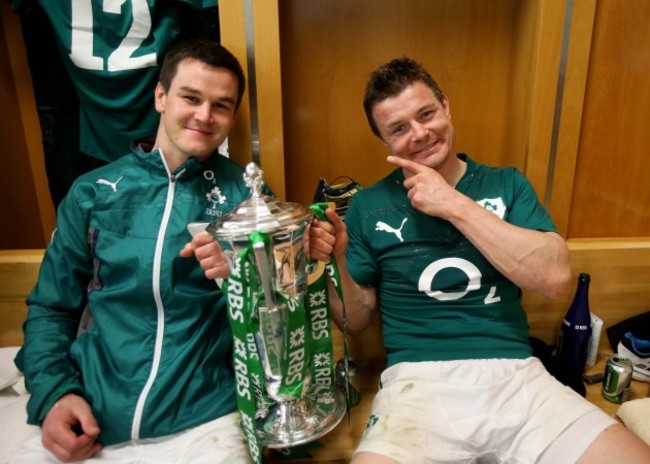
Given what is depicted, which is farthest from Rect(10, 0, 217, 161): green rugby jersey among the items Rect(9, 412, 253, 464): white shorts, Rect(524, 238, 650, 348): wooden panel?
Rect(524, 238, 650, 348): wooden panel

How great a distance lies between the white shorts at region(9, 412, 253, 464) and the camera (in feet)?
2.95

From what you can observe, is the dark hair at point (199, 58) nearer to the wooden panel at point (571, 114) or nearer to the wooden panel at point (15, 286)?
the wooden panel at point (15, 286)

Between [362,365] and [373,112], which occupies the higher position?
[373,112]

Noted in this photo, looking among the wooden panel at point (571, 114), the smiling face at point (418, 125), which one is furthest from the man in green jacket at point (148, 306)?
the wooden panel at point (571, 114)

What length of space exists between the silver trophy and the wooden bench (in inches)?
17.5

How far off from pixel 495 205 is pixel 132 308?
89 cm

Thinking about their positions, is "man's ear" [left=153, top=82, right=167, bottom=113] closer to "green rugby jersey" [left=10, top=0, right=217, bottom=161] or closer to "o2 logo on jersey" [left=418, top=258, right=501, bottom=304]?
"green rugby jersey" [left=10, top=0, right=217, bottom=161]

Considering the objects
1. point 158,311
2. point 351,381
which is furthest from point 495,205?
point 158,311

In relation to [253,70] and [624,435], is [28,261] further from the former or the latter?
[624,435]

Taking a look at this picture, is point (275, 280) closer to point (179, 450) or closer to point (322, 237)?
point (322, 237)

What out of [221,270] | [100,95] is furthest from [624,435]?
[100,95]

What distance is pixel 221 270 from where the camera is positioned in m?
0.83

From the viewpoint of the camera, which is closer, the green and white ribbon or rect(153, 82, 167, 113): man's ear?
the green and white ribbon

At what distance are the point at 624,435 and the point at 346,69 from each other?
1.20 m
